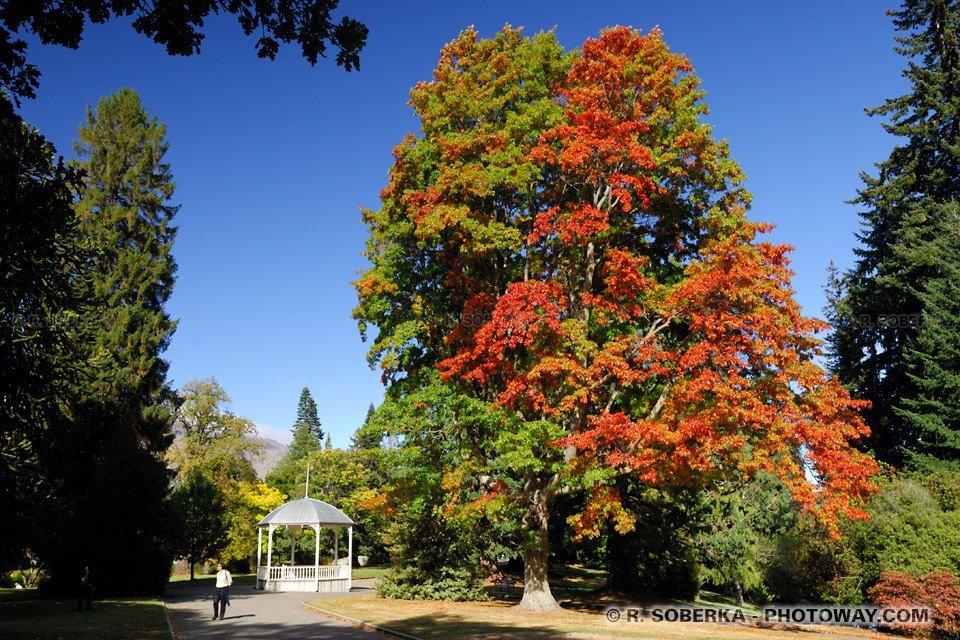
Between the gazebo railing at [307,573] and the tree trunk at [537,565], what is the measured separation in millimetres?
14319

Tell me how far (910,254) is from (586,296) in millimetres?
19938

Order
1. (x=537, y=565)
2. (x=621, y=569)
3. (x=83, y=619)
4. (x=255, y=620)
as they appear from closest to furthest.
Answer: (x=83, y=619), (x=255, y=620), (x=537, y=565), (x=621, y=569)

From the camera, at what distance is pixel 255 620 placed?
58.7 ft

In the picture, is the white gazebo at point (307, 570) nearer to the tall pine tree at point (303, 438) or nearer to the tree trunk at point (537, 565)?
the tree trunk at point (537, 565)

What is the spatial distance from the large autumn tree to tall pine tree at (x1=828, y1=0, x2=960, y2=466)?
1482cm

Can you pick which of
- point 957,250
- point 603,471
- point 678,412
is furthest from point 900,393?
point 603,471

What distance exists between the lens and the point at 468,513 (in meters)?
17.6

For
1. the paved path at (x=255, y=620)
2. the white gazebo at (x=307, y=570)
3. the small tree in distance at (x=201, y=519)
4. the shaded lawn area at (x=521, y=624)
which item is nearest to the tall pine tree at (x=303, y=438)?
the small tree in distance at (x=201, y=519)

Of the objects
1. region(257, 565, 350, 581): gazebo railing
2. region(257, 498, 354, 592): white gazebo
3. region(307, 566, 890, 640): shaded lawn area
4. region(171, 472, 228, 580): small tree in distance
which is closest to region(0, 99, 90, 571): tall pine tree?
region(307, 566, 890, 640): shaded lawn area

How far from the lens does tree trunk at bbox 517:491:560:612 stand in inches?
754

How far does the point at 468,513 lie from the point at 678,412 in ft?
22.4

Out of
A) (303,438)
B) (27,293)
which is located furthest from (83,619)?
(303,438)

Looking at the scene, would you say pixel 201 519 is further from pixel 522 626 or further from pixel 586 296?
pixel 586 296

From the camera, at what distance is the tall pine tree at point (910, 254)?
28.0 m
